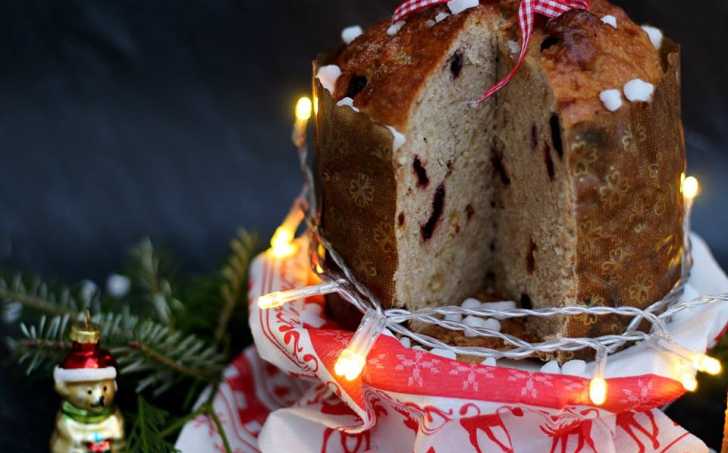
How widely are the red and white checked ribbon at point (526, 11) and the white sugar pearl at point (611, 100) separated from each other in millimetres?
135

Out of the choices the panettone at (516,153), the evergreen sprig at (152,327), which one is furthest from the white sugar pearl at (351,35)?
the evergreen sprig at (152,327)

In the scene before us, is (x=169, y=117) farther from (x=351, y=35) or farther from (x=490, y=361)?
(x=490, y=361)

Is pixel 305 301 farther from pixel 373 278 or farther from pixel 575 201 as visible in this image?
pixel 575 201

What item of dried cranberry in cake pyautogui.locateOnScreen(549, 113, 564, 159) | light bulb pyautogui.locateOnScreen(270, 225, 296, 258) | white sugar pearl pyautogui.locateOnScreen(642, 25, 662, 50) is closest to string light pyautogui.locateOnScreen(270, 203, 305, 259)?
light bulb pyautogui.locateOnScreen(270, 225, 296, 258)

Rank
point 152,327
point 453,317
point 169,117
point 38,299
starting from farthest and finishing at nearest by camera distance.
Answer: point 169,117
point 38,299
point 152,327
point 453,317

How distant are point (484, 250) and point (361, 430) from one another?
395mm

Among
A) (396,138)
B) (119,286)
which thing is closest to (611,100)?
(396,138)

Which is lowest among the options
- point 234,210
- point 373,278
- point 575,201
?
point 234,210

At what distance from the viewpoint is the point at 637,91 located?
1458 millimetres

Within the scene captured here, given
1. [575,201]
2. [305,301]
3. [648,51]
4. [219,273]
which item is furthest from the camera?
[219,273]

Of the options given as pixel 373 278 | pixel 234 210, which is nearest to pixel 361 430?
pixel 373 278

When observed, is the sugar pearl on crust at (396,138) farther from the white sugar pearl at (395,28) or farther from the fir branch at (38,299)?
the fir branch at (38,299)

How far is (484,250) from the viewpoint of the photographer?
1777mm

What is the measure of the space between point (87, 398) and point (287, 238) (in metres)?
0.47
